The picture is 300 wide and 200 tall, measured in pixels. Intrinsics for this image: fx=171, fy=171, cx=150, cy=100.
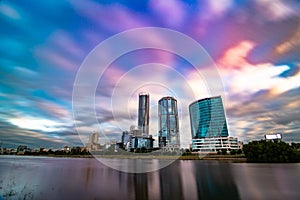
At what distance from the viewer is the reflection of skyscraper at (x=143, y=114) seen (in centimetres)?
15412

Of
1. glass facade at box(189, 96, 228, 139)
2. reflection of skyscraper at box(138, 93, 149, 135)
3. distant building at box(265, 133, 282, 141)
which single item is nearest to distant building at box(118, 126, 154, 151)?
reflection of skyscraper at box(138, 93, 149, 135)

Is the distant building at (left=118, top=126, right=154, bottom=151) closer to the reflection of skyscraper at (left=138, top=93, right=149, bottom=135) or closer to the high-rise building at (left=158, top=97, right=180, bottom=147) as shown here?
the reflection of skyscraper at (left=138, top=93, right=149, bottom=135)

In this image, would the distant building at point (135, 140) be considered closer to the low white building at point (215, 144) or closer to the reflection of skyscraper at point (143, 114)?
the reflection of skyscraper at point (143, 114)

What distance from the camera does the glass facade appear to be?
104119mm

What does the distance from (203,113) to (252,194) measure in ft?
326

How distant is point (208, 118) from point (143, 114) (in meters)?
77.4

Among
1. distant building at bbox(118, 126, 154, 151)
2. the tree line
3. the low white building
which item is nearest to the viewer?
the tree line

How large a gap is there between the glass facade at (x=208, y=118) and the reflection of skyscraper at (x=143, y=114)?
2181 inches

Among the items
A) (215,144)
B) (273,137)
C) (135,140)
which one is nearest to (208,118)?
(215,144)

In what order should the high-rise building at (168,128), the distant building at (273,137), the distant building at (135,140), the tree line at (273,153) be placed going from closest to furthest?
the tree line at (273,153), the distant building at (273,137), the high-rise building at (168,128), the distant building at (135,140)

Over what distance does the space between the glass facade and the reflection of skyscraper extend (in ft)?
182

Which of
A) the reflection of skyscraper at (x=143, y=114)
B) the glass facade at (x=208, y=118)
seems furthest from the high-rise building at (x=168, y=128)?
the reflection of skyscraper at (x=143, y=114)

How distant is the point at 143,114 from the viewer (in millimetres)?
171750

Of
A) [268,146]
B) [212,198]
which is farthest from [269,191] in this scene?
[268,146]
